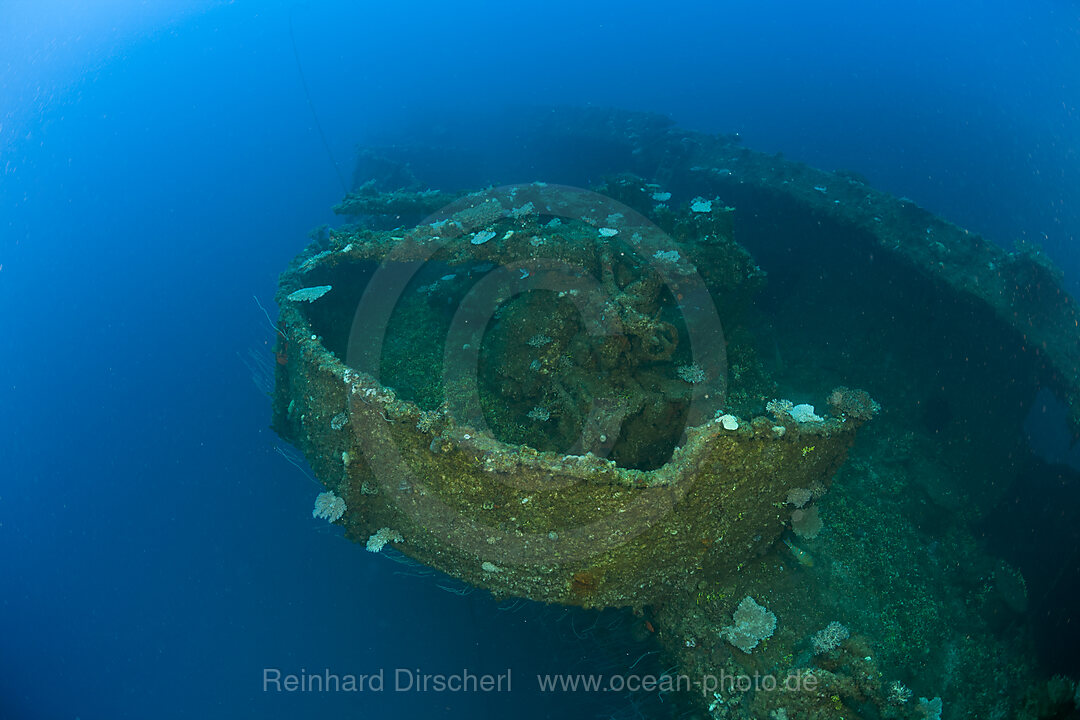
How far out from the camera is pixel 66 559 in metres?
16.9

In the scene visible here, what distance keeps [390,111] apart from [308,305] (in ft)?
146

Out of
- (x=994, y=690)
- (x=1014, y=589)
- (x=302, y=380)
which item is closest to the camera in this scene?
(x=994, y=690)

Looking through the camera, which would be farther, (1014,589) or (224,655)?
(224,655)

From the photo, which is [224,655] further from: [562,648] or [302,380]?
[302,380]

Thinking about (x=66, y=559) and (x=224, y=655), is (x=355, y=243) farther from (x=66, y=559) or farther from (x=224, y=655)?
(x=66, y=559)

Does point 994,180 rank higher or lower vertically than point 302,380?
lower

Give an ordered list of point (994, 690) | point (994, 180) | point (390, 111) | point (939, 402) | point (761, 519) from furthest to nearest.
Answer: point (390, 111)
point (994, 180)
point (939, 402)
point (761, 519)
point (994, 690)

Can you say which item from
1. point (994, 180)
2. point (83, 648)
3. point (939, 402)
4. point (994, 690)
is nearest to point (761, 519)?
point (994, 690)

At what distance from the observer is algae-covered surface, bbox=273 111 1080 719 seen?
5.11m

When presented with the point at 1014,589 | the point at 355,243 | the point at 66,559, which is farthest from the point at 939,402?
the point at 66,559

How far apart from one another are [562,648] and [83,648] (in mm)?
16174

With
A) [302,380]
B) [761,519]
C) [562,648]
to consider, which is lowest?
[562,648]

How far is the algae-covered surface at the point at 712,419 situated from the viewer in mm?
5113

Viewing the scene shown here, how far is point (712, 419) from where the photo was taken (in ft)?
18.7
